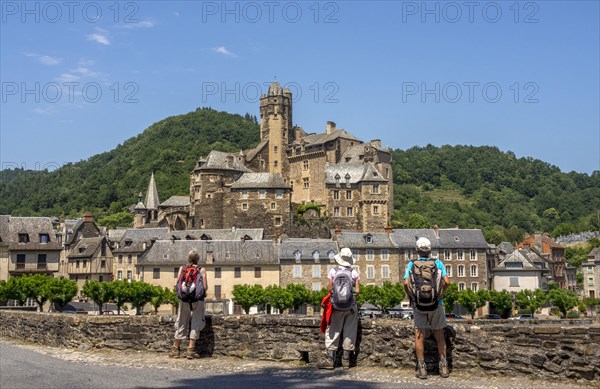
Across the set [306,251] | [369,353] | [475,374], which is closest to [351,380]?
[369,353]

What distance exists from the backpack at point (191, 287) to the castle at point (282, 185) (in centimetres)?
7016

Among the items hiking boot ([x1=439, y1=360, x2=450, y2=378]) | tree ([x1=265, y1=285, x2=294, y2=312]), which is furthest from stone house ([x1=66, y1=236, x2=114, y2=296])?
hiking boot ([x1=439, y1=360, x2=450, y2=378])

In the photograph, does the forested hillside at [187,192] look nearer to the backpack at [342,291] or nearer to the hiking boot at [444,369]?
the backpack at [342,291]

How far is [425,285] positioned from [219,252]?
5761 cm

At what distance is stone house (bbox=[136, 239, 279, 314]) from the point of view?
65.2 meters

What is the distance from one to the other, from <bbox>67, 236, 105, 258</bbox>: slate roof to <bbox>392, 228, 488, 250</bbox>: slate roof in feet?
117

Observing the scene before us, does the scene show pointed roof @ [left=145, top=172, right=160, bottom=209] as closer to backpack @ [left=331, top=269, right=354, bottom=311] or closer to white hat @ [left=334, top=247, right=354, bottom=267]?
white hat @ [left=334, top=247, right=354, bottom=267]

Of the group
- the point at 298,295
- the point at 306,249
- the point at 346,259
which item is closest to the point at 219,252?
the point at 306,249

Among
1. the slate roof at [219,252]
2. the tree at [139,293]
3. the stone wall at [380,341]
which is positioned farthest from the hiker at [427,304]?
the slate roof at [219,252]

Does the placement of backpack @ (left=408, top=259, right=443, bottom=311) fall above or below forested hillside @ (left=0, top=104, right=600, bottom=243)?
below

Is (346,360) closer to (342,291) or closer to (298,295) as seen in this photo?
(342,291)

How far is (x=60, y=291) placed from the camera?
183ft

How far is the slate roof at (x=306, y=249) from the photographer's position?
6675 cm

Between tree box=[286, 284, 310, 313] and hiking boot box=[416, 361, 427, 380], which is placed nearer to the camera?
hiking boot box=[416, 361, 427, 380]
